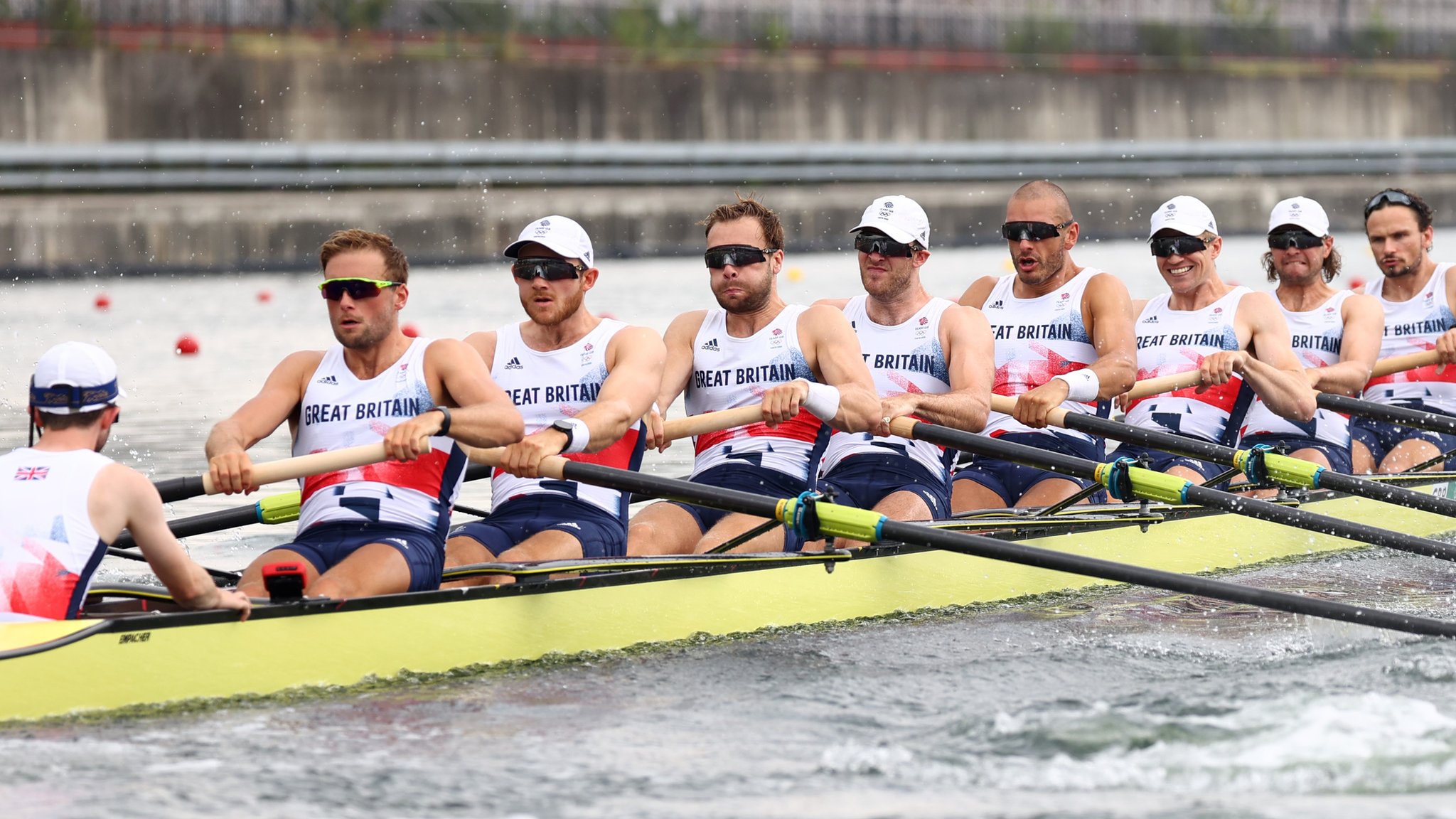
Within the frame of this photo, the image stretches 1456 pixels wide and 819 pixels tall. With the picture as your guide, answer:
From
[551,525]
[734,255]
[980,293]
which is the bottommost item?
[551,525]

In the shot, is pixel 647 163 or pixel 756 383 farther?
pixel 647 163

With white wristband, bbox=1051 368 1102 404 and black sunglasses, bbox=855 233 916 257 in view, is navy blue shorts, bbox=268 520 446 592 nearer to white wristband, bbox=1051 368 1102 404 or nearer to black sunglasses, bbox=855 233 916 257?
black sunglasses, bbox=855 233 916 257

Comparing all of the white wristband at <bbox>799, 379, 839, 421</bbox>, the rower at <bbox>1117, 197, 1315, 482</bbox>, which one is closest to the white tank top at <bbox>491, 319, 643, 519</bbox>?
the white wristband at <bbox>799, 379, 839, 421</bbox>

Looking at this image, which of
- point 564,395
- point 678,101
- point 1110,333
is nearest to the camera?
point 564,395

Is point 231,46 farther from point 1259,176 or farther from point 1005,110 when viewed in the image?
point 1259,176

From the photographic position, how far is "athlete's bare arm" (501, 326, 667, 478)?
262 inches

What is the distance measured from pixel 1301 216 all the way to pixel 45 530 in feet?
22.2

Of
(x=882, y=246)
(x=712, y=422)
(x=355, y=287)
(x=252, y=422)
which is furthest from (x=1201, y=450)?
(x=252, y=422)

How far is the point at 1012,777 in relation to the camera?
519cm

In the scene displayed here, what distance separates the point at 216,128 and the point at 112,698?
18435mm

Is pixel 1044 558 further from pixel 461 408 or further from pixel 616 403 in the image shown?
pixel 461 408

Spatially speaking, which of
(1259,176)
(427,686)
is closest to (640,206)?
(1259,176)

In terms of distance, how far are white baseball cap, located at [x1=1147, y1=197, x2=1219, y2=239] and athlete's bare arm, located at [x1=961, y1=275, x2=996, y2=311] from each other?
84 cm

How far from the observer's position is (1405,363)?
1005 cm
